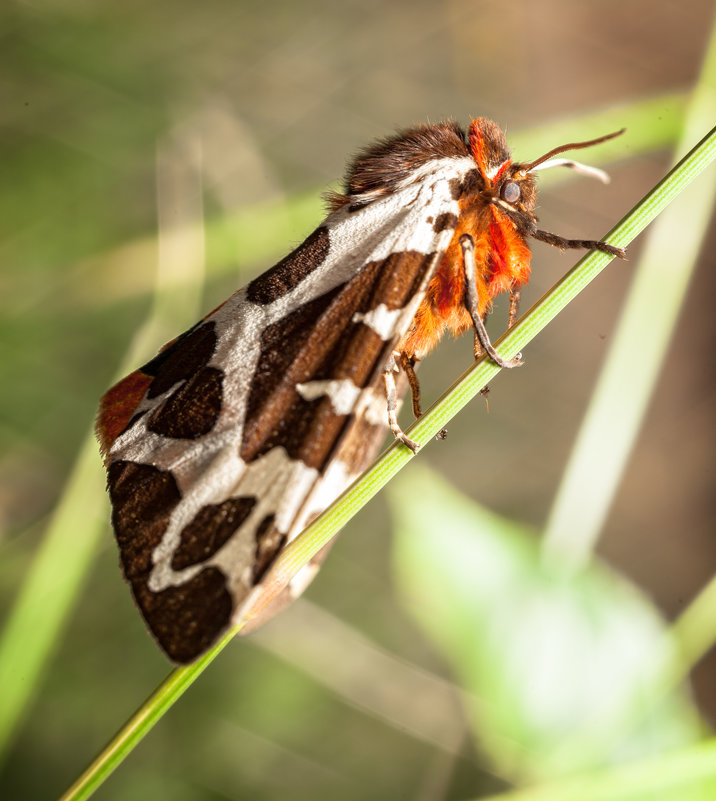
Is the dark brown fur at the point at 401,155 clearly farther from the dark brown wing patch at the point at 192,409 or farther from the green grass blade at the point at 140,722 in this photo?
the green grass blade at the point at 140,722

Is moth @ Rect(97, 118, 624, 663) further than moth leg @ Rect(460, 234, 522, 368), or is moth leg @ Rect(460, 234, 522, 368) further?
moth leg @ Rect(460, 234, 522, 368)

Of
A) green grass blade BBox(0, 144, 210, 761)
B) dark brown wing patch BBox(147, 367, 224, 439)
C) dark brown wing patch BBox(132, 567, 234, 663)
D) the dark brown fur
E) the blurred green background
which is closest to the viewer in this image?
dark brown wing patch BBox(132, 567, 234, 663)

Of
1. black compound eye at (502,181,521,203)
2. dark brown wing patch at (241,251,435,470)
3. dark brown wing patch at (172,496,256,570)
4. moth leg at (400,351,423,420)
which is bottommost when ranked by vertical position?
dark brown wing patch at (172,496,256,570)

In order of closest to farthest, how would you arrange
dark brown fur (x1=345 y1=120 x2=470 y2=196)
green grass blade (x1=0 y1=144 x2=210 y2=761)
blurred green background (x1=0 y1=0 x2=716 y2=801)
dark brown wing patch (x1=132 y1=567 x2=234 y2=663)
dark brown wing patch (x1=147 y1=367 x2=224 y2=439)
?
dark brown wing patch (x1=132 y1=567 x2=234 y2=663)
dark brown wing patch (x1=147 y1=367 x2=224 y2=439)
dark brown fur (x1=345 y1=120 x2=470 y2=196)
green grass blade (x1=0 y1=144 x2=210 y2=761)
blurred green background (x1=0 y1=0 x2=716 y2=801)

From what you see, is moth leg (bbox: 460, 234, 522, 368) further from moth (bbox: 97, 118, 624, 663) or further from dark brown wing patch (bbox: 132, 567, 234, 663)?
dark brown wing patch (bbox: 132, 567, 234, 663)

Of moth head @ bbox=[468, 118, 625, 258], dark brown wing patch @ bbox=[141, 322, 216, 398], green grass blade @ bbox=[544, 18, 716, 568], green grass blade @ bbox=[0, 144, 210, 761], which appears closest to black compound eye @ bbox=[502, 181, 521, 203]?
moth head @ bbox=[468, 118, 625, 258]

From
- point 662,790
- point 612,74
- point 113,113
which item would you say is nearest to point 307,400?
point 662,790
